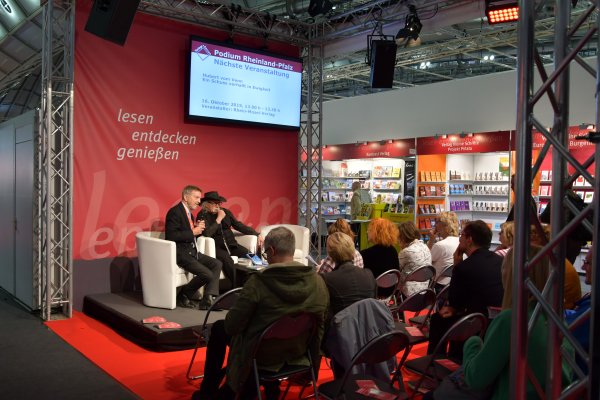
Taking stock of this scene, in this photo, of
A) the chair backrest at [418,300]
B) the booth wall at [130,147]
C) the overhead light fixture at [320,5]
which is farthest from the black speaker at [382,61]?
the chair backrest at [418,300]

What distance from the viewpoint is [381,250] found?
16.4ft

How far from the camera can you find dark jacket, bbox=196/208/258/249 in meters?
6.41

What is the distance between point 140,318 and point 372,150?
8.18m

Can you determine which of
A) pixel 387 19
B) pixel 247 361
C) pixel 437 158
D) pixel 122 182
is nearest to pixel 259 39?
pixel 387 19

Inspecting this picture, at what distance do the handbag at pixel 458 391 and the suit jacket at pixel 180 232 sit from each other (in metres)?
3.85

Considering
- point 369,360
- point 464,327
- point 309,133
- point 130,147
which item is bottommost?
point 369,360

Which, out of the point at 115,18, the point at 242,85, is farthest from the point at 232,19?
the point at 115,18

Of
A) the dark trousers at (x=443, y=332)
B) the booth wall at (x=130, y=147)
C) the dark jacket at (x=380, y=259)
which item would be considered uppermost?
the booth wall at (x=130, y=147)

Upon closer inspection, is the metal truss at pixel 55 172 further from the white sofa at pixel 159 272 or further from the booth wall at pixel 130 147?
the white sofa at pixel 159 272

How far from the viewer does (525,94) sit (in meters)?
1.91

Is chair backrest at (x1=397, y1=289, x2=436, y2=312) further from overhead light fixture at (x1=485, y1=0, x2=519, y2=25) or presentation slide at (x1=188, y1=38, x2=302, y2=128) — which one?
presentation slide at (x1=188, y1=38, x2=302, y2=128)

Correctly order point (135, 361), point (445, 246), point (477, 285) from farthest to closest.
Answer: point (445, 246), point (135, 361), point (477, 285)

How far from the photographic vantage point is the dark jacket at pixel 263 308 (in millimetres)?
2914

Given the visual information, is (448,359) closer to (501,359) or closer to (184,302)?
(501,359)
